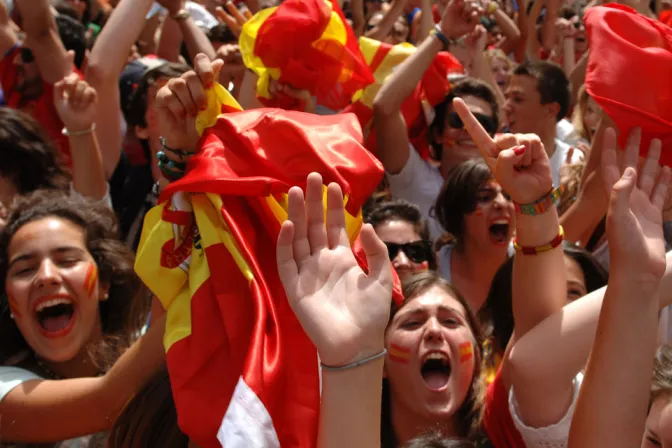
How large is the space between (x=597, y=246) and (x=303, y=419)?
6.73ft

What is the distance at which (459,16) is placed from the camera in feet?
12.2

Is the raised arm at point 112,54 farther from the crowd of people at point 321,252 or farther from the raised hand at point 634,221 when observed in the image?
the raised hand at point 634,221

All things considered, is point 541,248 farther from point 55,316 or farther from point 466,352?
point 55,316

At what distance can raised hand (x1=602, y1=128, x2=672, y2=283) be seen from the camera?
1723mm

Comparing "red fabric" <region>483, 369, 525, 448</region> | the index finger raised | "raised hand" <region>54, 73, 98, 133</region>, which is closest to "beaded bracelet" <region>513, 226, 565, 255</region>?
the index finger raised

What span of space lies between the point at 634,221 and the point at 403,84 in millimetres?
2046

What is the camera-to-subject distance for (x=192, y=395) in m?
1.78

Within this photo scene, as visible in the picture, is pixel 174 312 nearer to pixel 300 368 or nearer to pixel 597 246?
pixel 300 368

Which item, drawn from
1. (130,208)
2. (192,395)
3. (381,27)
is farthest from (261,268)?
(381,27)

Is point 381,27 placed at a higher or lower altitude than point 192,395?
lower

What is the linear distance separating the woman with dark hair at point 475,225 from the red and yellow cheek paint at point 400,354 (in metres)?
0.93

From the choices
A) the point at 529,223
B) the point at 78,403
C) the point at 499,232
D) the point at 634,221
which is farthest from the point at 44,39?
the point at 634,221

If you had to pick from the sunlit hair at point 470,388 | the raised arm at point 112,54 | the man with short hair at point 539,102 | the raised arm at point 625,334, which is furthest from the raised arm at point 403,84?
the raised arm at point 625,334

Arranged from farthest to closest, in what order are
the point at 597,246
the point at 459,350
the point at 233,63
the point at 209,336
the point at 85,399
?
the point at 233,63
the point at 597,246
the point at 459,350
the point at 85,399
the point at 209,336
